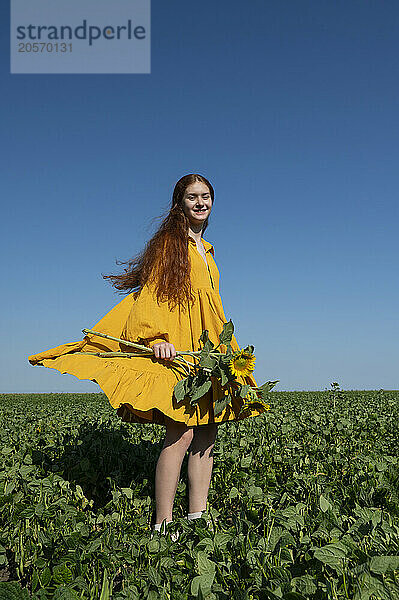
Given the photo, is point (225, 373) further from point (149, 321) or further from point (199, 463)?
point (199, 463)

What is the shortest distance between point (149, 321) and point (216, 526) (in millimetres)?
1282

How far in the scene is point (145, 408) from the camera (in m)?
2.80

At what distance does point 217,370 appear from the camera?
2920 millimetres

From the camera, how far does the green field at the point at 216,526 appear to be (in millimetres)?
2210

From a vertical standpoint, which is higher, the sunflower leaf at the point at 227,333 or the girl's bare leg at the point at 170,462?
the sunflower leaf at the point at 227,333

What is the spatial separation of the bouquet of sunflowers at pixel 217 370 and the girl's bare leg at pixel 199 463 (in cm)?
31

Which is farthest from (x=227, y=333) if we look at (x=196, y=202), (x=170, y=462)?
(x=196, y=202)

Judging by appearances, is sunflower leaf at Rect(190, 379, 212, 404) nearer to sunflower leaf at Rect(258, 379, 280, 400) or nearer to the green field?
sunflower leaf at Rect(258, 379, 280, 400)

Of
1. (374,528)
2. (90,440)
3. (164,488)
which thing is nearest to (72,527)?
(164,488)

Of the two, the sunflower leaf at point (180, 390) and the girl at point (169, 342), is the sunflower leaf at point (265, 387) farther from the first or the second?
the sunflower leaf at point (180, 390)

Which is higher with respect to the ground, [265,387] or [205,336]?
[205,336]

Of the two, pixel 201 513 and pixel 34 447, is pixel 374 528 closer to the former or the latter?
pixel 201 513

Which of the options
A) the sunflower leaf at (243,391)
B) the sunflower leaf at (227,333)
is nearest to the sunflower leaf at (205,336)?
the sunflower leaf at (227,333)

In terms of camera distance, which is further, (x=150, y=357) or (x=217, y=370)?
(x=150, y=357)
